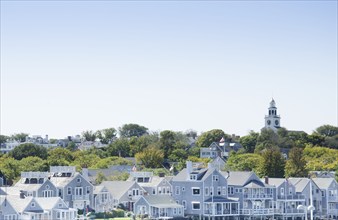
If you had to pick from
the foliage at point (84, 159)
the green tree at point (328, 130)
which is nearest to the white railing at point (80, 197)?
the foliage at point (84, 159)

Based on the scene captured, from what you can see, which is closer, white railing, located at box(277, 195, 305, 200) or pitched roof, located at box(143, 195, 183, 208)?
pitched roof, located at box(143, 195, 183, 208)

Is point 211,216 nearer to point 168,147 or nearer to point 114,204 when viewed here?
point 114,204

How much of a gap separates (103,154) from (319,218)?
68.4 m

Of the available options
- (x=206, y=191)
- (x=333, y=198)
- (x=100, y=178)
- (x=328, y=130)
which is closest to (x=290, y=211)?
(x=333, y=198)

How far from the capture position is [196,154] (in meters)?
155

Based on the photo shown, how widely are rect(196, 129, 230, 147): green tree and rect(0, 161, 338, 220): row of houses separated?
8339cm

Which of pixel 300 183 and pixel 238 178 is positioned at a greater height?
pixel 238 178

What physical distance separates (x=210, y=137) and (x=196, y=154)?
17.7 metres

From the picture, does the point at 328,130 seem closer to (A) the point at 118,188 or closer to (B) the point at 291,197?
(B) the point at 291,197

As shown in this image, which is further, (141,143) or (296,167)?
(141,143)

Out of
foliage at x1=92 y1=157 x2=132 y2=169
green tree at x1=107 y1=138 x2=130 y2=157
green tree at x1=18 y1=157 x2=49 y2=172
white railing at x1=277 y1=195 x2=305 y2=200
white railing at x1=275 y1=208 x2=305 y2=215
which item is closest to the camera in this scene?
white railing at x1=275 y1=208 x2=305 y2=215

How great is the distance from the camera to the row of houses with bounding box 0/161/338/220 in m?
78.7

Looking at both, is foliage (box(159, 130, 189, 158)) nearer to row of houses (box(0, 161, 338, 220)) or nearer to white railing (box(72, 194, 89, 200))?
row of houses (box(0, 161, 338, 220))

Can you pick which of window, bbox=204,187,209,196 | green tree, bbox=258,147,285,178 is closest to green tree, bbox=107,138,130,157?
green tree, bbox=258,147,285,178
